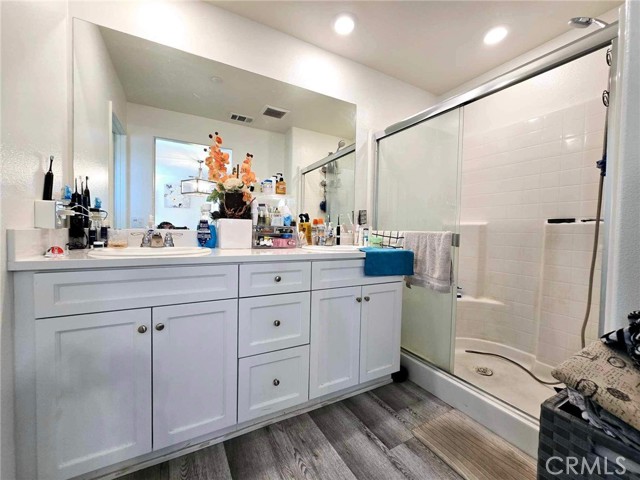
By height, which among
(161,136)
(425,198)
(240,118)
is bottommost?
(425,198)

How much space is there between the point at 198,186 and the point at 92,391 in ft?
3.51

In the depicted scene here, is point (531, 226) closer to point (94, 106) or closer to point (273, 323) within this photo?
point (273, 323)

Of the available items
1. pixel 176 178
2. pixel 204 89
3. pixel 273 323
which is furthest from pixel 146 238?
pixel 204 89

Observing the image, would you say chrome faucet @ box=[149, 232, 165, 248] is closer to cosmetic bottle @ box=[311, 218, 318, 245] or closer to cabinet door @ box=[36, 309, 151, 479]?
cabinet door @ box=[36, 309, 151, 479]

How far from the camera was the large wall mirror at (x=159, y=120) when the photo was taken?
129 cm

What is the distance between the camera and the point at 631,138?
61 centimetres

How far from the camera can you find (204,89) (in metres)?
1.56

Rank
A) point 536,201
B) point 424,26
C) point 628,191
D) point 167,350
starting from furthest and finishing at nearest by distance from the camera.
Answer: point 536,201, point 424,26, point 167,350, point 628,191

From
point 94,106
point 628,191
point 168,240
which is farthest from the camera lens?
point 168,240

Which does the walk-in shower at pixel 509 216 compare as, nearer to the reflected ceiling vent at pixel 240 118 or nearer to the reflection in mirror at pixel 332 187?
the reflection in mirror at pixel 332 187

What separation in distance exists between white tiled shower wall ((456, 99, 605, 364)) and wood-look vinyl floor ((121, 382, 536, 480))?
999 millimetres

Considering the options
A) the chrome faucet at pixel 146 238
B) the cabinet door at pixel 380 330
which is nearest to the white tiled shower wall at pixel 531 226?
the cabinet door at pixel 380 330

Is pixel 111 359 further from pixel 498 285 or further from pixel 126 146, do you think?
pixel 498 285

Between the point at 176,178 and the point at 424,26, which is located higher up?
the point at 424,26
